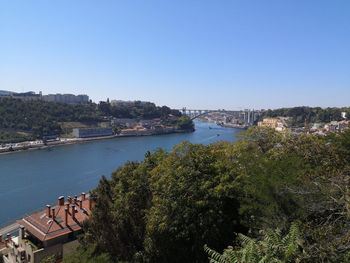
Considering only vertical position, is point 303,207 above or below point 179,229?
above

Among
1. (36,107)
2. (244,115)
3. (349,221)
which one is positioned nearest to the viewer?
(349,221)

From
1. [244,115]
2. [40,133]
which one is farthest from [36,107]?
[244,115]

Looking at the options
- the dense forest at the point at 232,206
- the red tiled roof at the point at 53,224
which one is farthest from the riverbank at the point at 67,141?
the dense forest at the point at 232,206

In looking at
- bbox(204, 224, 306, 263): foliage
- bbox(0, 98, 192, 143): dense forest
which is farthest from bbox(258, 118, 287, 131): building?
bbox(0, 98, 192, 143): dense forest

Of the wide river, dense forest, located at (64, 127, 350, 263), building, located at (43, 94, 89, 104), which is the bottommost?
the wide river

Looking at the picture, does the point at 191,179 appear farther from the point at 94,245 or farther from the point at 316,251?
the point at 316,251

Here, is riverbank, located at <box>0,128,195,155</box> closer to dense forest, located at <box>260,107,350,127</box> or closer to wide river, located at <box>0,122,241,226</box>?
wide river, located at <box>0,122,241,226</box>

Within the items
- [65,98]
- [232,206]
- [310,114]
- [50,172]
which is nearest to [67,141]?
[50,172]
